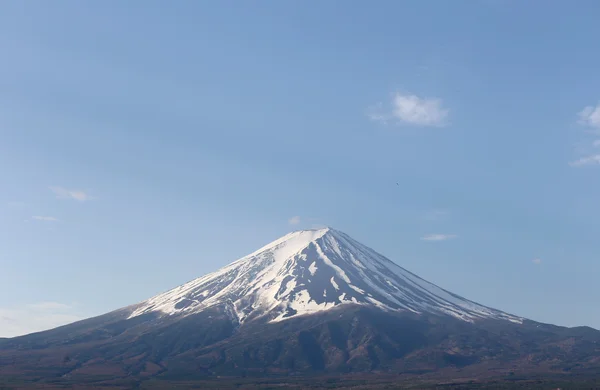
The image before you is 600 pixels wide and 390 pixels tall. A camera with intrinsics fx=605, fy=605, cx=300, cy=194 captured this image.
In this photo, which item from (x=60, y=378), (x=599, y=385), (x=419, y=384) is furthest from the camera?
(x=60, y=378)

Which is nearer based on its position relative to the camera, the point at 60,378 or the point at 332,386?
the point at 332,386

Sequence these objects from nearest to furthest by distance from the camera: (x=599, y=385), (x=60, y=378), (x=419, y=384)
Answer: (x=599, y=385), (x=419, y=384), (x=60, y=378)

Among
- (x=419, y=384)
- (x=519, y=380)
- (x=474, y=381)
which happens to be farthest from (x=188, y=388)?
(x=519, y=380)

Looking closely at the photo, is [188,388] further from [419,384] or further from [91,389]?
[419,384]

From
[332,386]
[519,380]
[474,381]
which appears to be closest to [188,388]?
[332,386]

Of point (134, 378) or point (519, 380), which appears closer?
point (519, 380)

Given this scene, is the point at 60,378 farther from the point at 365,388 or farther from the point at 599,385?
the point at 599,385

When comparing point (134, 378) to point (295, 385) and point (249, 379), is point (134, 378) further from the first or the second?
point (295, 385)

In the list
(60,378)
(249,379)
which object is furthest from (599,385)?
(60,378)
